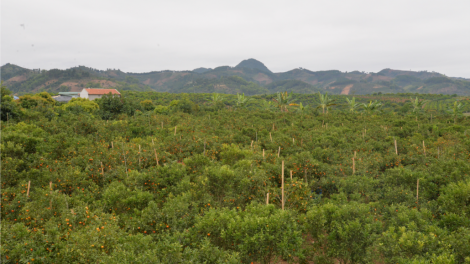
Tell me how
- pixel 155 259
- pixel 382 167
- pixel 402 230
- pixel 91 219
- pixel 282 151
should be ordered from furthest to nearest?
pixel 282 151 < pixel 382 167 < pixel 91 219 < pixel 402 230 < pixel 155 259

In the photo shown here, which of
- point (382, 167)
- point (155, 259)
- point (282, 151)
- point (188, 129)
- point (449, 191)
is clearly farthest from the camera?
point (188, 129)

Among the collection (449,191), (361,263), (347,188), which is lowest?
(361,263)

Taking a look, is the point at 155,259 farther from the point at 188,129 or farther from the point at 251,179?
the point at 188,129

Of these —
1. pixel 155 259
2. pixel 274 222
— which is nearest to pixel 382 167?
pixel 274 222

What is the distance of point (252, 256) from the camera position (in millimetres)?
5496

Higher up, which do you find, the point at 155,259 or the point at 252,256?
the point at 155,259

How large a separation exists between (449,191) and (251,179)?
5.86 metres

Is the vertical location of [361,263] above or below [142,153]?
below

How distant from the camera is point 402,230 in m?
5.41

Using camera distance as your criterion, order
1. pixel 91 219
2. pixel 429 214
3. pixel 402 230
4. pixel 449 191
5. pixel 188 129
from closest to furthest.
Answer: pixel 402 230, pixel 91 219, pixel 429 214, pixel 449 191, pixel 188 129

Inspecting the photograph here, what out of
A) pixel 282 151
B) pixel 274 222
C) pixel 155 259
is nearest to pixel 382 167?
pixel 282 151

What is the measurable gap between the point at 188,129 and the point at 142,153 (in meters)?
6.17

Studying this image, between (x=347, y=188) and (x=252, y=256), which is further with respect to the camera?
(x=347, y=188)

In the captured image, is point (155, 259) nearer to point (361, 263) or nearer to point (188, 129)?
point (361, 263)
